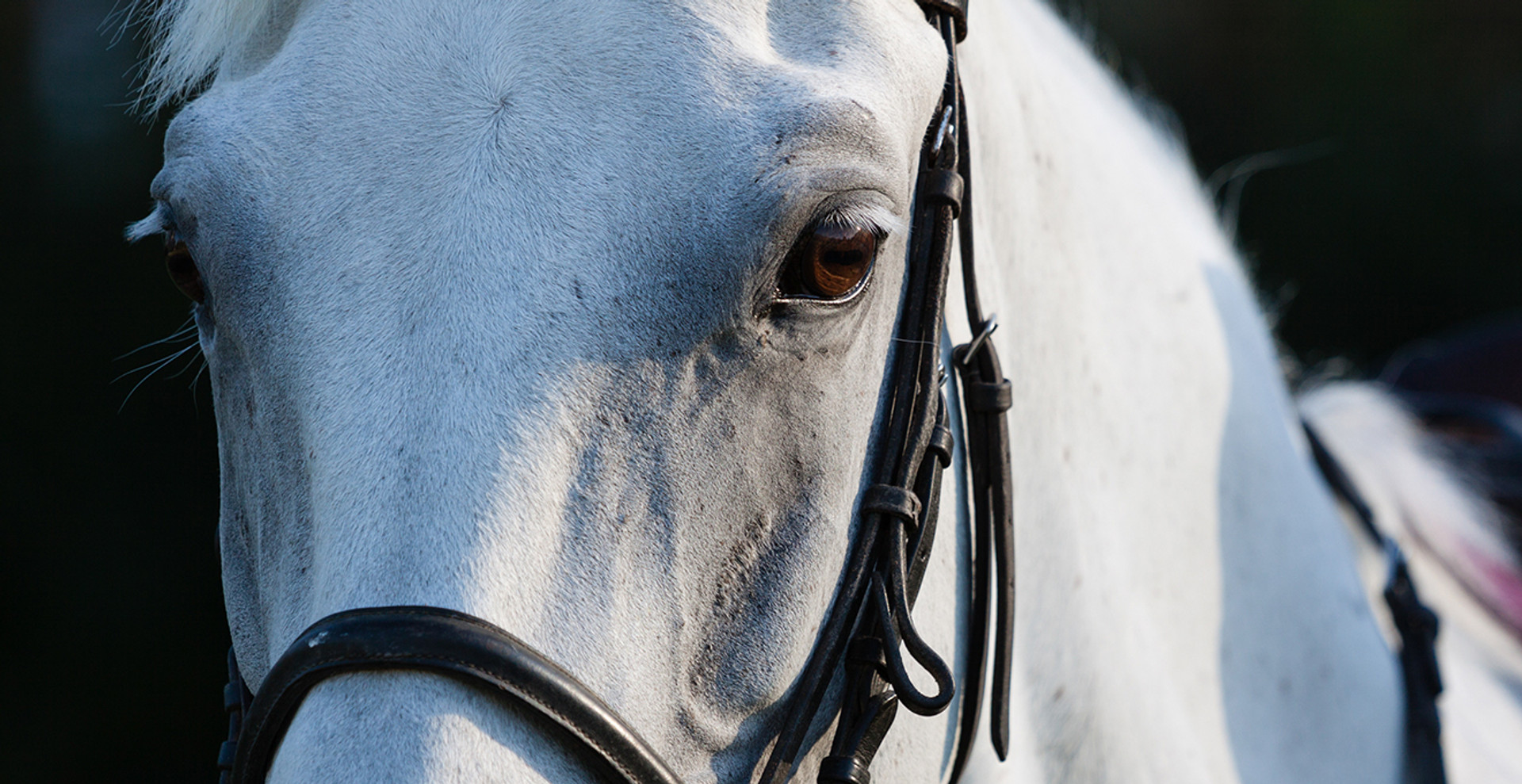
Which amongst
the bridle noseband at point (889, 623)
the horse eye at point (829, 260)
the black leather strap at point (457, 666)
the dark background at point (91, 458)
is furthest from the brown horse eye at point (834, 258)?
the dark background at point (91, 458)

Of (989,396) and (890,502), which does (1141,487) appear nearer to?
(989,396)

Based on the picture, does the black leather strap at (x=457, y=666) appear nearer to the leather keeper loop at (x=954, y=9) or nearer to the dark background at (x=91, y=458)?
the leather keeper loop at (x=954, y=9)

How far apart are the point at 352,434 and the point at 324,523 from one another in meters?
0.08

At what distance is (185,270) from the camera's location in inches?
47.6

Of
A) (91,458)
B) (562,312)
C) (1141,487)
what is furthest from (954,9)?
(91,458)

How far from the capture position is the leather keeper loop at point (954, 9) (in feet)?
4.15

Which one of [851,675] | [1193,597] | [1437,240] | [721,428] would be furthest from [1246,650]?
[1437,240]

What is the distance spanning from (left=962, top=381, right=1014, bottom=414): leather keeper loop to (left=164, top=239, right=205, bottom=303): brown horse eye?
83 cm

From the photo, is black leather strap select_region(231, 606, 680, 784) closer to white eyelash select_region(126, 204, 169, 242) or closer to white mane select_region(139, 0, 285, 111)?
white eyelash select_region(126, 204, 169, 242)

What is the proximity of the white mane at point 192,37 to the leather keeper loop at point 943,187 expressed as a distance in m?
0.70

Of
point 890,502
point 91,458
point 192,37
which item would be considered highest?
point 192,37

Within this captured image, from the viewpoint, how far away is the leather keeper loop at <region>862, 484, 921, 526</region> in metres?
1.15

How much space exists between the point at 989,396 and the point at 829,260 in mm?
327

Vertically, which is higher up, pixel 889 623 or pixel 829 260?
pixel 829 260
